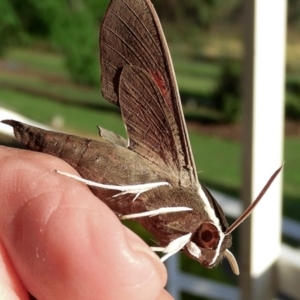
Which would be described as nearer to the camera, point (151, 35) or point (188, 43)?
point (151, 35)

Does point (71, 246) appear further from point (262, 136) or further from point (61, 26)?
point (61, 26)

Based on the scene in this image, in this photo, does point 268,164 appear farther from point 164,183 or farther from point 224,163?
point 224,163

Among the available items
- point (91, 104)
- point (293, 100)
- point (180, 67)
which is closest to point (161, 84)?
point (293, 100)

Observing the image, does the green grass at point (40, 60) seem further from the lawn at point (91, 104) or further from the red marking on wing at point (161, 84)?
the red marking on wing at point (161, 84)

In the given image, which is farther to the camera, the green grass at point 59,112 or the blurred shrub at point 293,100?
the green grass at point 59,112

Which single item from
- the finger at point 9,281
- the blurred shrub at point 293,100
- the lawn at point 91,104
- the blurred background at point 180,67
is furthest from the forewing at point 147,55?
the blurred shrub at point 293,100

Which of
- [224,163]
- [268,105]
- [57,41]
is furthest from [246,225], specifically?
[57,41]
